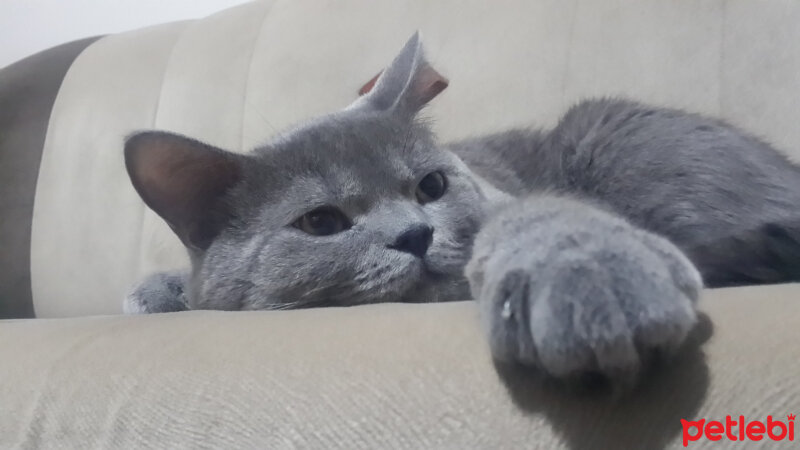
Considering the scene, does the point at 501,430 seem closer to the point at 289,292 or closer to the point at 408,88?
the point at 289,292

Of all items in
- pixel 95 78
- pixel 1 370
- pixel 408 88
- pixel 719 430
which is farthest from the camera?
pixel 95 78

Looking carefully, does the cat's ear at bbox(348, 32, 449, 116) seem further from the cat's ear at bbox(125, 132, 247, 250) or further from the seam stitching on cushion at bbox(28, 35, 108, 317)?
the seam stitching on cushion at bbox(28, 35, 108, 317)

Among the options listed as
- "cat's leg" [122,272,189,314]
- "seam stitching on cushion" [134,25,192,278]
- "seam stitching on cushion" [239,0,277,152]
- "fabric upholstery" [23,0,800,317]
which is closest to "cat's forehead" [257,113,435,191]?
"cat's leg" [122,272,189,314]

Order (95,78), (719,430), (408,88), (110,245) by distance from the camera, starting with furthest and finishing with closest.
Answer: (95,78)
(110,245)
(408,88)
(719,430)

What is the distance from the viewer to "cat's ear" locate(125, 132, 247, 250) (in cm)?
88

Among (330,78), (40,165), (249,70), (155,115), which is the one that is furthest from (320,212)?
(40,165)

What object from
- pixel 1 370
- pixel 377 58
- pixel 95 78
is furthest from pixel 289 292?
pixel 95 78

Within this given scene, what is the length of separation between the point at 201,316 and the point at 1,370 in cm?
20

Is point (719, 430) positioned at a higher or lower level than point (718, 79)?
higher

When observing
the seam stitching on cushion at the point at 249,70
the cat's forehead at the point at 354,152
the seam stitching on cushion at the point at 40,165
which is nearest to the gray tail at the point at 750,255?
the cat's forehead at the point at 354,152

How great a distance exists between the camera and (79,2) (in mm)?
2201

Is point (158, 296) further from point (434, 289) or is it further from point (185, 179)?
point (434, 289)

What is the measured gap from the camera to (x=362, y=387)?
49 centimetres

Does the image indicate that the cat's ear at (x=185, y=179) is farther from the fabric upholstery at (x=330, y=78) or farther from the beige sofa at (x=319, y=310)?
the fabric upholstery at (x=330, y=78)
